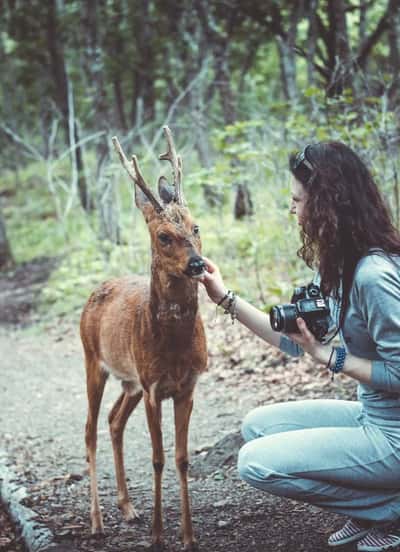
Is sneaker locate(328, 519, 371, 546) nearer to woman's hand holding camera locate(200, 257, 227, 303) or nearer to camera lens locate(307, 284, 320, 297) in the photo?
camera lens locate(307, 284, 320, 297)

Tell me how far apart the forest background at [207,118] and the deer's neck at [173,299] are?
3224 millimetres

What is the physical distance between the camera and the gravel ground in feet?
13.2

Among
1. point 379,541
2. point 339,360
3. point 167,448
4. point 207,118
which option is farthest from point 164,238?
point 207,118

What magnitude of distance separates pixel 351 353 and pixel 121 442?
82.3 inches

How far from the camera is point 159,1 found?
62.5 feet

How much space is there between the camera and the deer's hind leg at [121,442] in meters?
4.53

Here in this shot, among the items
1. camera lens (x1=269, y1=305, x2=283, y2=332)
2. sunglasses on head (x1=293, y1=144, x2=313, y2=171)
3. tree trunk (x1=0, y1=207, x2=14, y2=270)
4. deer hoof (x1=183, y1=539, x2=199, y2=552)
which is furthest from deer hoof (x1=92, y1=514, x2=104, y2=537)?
tree trunk (x1=0, y1=207, x2=14, y2=270)

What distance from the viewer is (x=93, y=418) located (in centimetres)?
471

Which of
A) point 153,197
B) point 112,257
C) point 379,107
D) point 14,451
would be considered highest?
point 379,107

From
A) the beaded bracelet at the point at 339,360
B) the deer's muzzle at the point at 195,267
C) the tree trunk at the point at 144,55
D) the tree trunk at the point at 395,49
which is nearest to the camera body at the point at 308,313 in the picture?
the beaded bracelet at the point at 339,360

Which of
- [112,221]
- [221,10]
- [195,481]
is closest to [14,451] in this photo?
[195,481]

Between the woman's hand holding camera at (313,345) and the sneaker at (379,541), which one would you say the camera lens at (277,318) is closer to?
the woman's hand holding camera at (313,345)

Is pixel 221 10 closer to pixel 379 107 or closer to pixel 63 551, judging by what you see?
pixel 379 107

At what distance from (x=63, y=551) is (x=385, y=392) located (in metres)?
2.05
